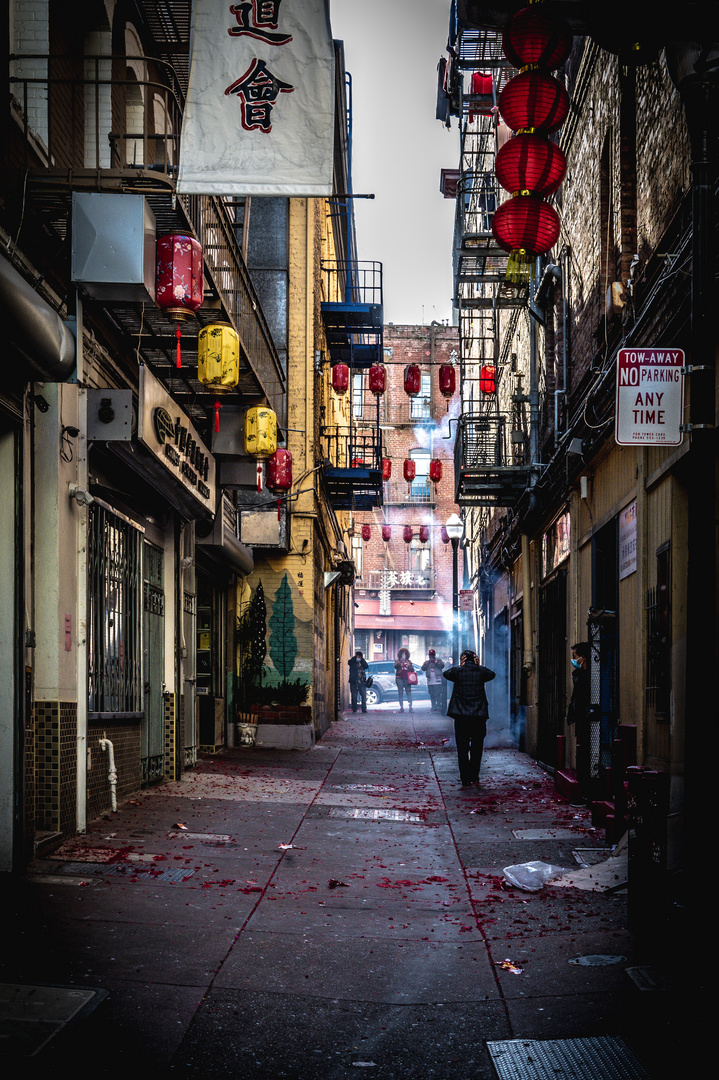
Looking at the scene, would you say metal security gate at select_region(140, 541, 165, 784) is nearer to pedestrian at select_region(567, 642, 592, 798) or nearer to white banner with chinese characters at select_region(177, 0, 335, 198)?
pedestrian at select_region(567, 642, 592, 798)

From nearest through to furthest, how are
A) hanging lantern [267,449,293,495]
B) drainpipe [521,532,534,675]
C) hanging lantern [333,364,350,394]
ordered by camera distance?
hanging lantern [267,449,293,495], drainpipe [521,532,534,675], hanging lantern [333,364,350,394]

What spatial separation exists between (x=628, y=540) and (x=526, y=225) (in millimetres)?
3828

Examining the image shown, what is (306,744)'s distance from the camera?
1967 centimetres

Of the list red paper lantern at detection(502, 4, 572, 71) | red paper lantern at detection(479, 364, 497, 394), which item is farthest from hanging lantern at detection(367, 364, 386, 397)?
red paper lantern at detection(502, 4, 572, 71)

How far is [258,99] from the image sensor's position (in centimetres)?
733

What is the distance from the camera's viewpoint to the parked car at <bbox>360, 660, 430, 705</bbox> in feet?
128

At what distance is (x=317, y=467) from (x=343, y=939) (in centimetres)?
1545

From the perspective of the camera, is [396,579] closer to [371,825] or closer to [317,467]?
[317,467]

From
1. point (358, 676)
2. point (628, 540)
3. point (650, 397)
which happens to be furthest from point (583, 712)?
point (358, 676)

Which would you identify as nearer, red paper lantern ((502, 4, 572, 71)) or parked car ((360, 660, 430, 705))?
red paper lantern ((502, 4, 572, 71))

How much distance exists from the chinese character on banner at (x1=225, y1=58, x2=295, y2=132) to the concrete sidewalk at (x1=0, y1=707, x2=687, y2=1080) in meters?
5.33

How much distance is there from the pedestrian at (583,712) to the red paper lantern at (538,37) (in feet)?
21.2

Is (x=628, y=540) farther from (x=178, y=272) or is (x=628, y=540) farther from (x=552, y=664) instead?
(x=552, y=664)

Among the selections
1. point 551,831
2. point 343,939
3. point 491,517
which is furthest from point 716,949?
point 491,517
